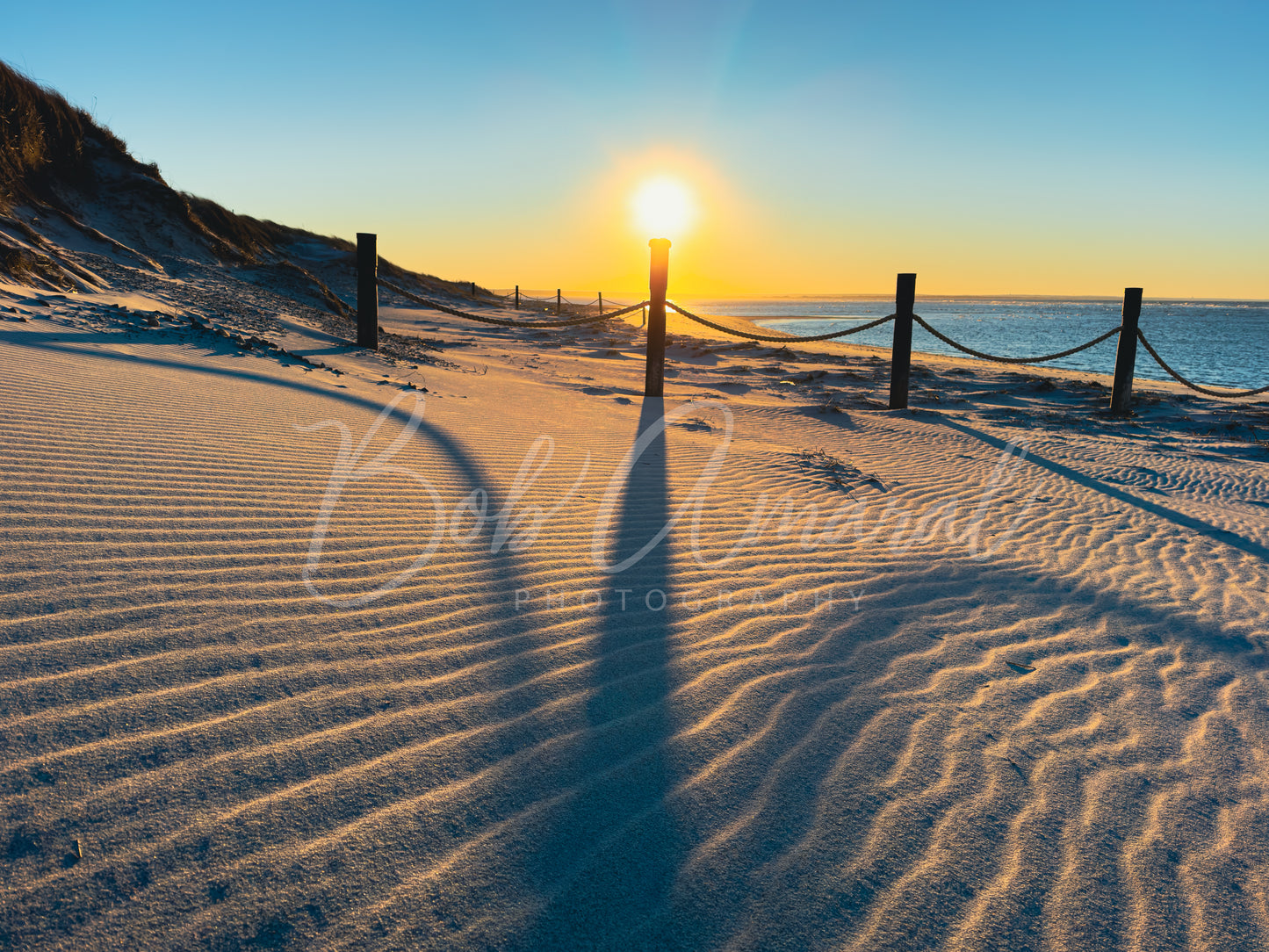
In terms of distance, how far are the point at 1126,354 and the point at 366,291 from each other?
10450 mm

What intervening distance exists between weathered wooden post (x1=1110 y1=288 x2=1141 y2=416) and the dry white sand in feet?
17.0

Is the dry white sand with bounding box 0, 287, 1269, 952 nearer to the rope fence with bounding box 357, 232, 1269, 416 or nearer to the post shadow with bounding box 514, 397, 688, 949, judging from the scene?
the post shadow with bounding box 514, 397, 688, 949

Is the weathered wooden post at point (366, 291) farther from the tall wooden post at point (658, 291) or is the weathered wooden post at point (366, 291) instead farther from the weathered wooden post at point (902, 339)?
the weathered wooden post at point (902, 339)

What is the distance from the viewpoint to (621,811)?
1899mm

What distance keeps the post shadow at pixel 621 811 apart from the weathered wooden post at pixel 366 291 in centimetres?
774

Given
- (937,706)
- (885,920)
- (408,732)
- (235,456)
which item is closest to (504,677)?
(408,732)

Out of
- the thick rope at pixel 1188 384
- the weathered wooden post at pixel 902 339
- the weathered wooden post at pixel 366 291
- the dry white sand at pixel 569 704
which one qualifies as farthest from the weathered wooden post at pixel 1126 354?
the weathered wooden post at pixel 366 291

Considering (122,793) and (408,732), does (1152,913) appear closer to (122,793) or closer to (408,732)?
(408,732)

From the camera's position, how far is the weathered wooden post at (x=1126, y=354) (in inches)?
373

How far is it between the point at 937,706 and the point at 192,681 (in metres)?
2.51

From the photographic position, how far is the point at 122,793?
66.1 inches

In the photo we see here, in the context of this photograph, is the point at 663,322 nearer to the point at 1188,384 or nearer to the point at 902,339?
the point at 902,339

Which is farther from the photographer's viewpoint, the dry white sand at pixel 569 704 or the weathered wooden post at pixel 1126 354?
the weathered wooden post at pixel 1126 354

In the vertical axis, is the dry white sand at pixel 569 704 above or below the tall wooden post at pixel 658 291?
below
